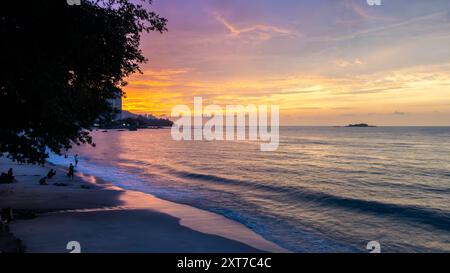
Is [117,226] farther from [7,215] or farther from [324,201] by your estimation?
[324,201]

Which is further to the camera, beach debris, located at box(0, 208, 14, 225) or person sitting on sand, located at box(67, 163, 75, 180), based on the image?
person sitting on sand, located at box(67, 163, 75, 180)

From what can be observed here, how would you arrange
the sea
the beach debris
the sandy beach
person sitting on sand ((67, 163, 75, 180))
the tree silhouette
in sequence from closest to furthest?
the tree silhouette, the sandy beach, the beach debris, the sea, person sitting on sand ((67, 163, 75, 180))

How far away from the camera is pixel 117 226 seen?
16.1m

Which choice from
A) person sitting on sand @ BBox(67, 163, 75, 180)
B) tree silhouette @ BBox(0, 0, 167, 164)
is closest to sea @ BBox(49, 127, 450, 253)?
person sitting on sand @ BBox(67, 163, 75, 180)

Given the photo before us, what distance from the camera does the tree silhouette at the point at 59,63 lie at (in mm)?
10945

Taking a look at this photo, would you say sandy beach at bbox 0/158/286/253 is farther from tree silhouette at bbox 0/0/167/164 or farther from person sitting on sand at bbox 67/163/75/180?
person sitting on sand at bbox 67/163/75/180

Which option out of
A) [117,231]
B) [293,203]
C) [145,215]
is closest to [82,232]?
[117,231]

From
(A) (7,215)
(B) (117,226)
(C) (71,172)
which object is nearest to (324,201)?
(B) (117,226)

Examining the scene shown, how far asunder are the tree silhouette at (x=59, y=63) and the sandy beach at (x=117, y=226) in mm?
3605

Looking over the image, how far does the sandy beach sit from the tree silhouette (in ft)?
11.8

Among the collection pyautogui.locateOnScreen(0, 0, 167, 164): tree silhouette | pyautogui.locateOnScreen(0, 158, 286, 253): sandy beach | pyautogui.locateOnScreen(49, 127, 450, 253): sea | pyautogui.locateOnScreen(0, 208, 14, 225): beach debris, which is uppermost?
pyautogui.locateOnScreen(0, 0, 167, 164): tree silhouette

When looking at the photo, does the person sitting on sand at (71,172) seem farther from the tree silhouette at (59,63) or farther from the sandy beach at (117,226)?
the tree silhouette at (59,63)

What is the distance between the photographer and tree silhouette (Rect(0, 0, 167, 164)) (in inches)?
431

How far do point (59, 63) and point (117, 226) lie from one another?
829 centimetres
